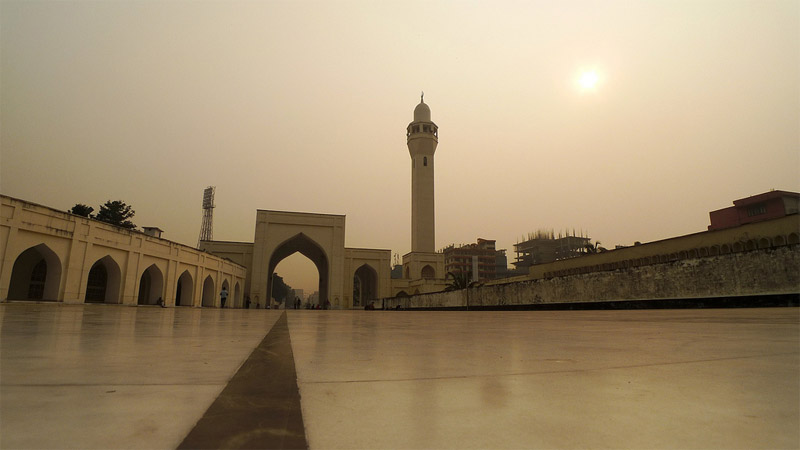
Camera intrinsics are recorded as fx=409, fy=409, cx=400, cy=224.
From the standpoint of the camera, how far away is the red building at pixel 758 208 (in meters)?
30.0

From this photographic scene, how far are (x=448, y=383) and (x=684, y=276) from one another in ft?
36.3

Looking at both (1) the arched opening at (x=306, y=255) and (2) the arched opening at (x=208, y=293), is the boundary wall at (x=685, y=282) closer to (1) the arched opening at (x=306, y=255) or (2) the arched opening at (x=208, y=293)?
(2) the arched opening at (x=208, y=293)

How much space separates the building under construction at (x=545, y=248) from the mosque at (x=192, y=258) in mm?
25586

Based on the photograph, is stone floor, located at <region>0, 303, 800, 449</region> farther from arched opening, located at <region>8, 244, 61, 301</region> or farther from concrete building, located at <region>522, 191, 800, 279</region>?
arched opening, located at <region>8, 244, 61, 301</region>

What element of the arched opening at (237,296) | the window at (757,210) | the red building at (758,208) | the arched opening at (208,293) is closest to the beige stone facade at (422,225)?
the arched opening at (237,296)

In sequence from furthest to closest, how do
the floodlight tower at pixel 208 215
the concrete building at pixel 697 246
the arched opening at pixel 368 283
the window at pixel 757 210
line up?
the floodlight tower at pixel 208 215 → the arched opening at pixel 368 283 → the window at pixel 757 210 → the concrete building at pixel 697 246

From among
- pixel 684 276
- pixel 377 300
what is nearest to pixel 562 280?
pixel 684 276

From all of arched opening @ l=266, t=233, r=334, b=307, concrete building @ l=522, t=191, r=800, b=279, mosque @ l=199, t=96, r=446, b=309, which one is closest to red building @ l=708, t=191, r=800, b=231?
concrete building @ l=522, t=191, r=800, b=279

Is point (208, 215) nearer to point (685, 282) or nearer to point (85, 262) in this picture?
point (85, 262)

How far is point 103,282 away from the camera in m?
19.9

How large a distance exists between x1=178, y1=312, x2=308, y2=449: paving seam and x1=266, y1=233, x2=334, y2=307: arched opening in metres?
35.3

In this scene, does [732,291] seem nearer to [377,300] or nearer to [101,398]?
[101,398]

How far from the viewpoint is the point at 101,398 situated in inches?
33.0

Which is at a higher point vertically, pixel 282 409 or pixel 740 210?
pixel 740 210
